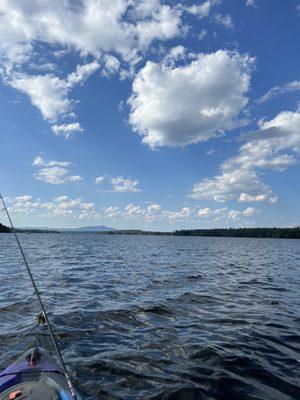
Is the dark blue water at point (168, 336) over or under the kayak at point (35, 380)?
under

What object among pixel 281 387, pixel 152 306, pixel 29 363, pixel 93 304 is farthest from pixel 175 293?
pixel 29 363

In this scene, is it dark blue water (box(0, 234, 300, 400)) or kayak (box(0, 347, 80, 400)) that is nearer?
kayak (box(0, 347, 80, 400))

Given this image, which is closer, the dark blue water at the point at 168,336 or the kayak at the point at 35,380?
the kayak at the point at 35,380

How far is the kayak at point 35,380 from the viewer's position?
6293 millimetres

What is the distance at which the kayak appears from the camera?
6293mm

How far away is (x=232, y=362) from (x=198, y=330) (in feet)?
9.82

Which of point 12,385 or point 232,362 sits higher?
point 12,385

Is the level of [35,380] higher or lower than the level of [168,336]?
higher

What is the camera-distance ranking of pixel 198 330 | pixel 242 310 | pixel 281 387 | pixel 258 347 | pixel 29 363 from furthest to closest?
pixel 242 310, pixel 198 330, pixel 258 347, pixel 281 387, pixel 29 363

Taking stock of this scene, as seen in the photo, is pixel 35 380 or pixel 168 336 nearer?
pixel 35 380

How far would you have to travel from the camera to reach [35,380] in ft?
22.8

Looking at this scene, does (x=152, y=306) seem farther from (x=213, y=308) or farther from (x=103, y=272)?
(x=103, y=272)

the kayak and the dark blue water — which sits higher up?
the kayak

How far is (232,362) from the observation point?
10.1 m
